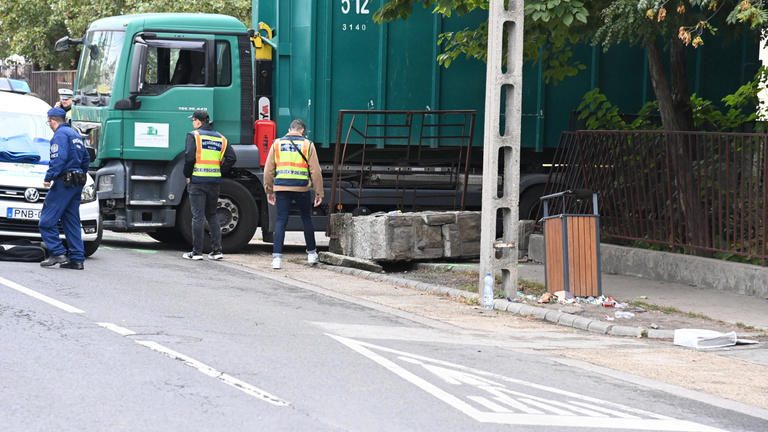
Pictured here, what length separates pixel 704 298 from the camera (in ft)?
41.1

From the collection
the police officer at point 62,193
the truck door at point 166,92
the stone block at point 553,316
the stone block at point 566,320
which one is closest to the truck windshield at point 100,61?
the truck door at point 166,92

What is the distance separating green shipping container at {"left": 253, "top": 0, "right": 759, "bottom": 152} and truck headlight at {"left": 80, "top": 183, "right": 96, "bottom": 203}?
3.35 m

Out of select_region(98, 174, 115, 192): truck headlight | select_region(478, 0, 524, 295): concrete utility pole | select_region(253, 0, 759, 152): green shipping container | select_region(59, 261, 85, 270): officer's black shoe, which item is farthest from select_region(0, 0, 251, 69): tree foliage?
select_region(478, 0, 524, 295): concrete utility pole

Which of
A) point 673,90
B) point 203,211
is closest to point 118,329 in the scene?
point 203,211

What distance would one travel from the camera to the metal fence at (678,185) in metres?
12.8

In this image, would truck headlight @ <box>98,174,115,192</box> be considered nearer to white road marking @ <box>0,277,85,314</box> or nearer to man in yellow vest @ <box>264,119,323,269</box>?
man in yellow vest @ <box>264,119,323,269</box>

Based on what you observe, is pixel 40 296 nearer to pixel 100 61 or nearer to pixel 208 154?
pixel 208 154

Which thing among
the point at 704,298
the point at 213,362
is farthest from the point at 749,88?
the point at 213,362

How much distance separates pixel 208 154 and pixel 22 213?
2.82m

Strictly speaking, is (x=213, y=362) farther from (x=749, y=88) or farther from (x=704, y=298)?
(x=749, y=88)

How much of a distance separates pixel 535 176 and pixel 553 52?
2.64 meters

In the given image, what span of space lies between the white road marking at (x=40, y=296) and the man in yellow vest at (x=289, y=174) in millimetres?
4318

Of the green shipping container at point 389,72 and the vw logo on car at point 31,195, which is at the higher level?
the green shipping container at point 389,72

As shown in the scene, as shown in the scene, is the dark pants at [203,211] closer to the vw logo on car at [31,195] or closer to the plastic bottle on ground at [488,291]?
the vw logo on car at [31,195]
